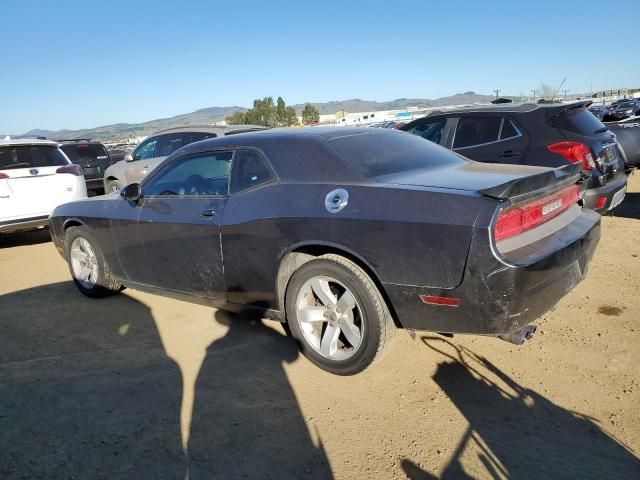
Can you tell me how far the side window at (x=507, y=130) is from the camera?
568cm

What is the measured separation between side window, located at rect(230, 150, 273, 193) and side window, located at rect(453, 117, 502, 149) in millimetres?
3520

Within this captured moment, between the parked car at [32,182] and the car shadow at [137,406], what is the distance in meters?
3.24

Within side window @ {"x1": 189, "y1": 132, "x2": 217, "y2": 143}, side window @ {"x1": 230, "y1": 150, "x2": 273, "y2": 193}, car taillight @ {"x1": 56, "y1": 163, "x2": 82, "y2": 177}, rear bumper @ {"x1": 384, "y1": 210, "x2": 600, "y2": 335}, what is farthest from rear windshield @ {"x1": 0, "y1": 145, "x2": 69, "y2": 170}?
rear bumper @ {"x1": 384, "y1": 210, "x2": 600, "y2": 335}

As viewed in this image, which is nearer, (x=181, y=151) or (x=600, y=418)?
(x=600, y=418)

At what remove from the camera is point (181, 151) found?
4.06 m

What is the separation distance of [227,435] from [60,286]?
3725mm

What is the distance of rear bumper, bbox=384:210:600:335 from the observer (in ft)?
8.04

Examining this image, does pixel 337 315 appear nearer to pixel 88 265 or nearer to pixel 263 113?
pixel 88 265

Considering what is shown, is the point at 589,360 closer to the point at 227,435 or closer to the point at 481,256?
the point at 481,256

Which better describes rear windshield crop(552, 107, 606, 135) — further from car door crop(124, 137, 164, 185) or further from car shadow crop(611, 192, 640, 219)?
car door crop(124, 137, 164, 185)

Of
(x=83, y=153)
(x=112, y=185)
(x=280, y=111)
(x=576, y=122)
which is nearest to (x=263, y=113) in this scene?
(x=280, y=111)

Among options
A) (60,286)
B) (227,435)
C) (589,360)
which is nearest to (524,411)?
(589,360)

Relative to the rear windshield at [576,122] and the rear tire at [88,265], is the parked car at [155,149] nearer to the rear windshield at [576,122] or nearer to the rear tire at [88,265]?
the rear tire at [88,265]

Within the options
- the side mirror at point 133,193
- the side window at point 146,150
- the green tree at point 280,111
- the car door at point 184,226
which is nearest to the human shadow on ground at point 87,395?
the car door at point 184,226
